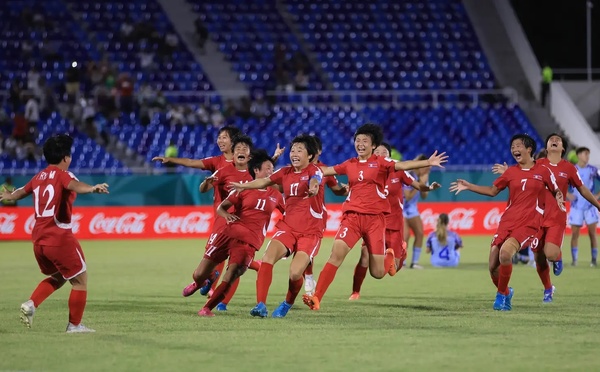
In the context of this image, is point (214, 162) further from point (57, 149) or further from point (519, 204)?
point (519, 204)

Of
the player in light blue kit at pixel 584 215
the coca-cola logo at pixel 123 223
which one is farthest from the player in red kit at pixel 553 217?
the coca-cola logo at pixel 123 223

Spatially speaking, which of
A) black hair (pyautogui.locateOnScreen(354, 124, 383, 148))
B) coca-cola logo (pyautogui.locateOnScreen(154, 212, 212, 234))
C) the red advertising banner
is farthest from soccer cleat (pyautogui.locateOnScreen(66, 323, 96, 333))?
coca-cola logo (pyautogui.locateOnScreen(154, 212, 212, 234))

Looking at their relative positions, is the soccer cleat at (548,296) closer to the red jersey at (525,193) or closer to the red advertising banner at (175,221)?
the red jersey at (525,193)

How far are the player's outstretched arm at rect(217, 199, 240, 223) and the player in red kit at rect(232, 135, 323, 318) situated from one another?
Result: 18.5 inches

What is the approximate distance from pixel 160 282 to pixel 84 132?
16.6m

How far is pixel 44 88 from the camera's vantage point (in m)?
35.2

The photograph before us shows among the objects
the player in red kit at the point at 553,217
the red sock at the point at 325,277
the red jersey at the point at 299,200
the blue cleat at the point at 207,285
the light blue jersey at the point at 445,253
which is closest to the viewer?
the red jersey at the point at 299,200

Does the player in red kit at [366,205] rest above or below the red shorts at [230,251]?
above

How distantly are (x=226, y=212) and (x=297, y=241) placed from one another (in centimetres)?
98

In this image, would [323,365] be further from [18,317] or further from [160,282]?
[160,282]

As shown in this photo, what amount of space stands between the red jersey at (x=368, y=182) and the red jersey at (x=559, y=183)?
2432 millimetres

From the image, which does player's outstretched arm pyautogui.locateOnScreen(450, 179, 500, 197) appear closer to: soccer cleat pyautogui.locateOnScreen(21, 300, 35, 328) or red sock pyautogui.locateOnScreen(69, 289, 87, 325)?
red sock pyautogui.locateOnScreen(69, 289, 87, 325)

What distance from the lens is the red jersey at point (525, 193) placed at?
1434cm

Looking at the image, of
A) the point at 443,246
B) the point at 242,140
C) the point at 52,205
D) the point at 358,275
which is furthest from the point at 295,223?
the point at 443,246
